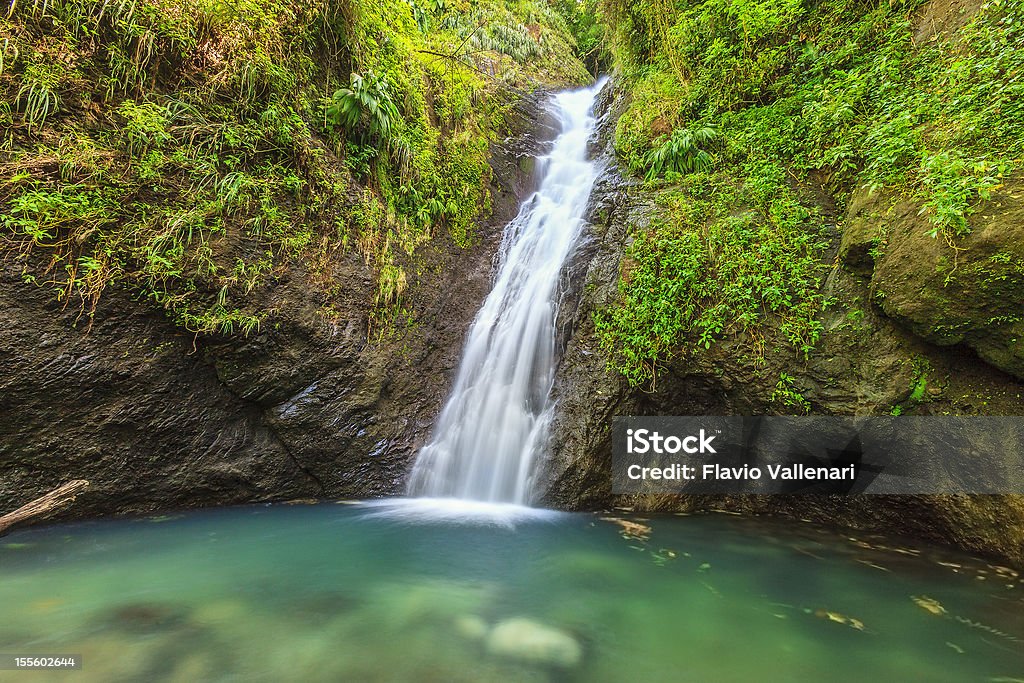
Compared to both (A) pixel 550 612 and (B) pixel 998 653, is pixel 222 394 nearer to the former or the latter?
(A) pixel 550 612

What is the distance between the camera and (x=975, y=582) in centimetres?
328

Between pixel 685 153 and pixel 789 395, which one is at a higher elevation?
pixel 685 153

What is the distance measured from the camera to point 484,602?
300cm

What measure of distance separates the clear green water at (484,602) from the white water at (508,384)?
3.17 ft

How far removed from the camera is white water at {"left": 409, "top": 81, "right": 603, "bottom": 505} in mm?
5309

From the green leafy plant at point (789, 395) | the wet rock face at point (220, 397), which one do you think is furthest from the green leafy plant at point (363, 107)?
the green leafy plant at point (789, 395)

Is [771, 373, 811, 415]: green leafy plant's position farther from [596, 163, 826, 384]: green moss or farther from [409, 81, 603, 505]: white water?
[409, 81, 603, 505]: white water

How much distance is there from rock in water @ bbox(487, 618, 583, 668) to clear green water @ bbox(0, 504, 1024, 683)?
51 millimetres

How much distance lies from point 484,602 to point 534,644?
55 cm

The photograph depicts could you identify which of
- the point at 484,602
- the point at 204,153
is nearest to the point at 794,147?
the point at 484,602

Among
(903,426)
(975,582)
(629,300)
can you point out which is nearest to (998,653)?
(975,582)

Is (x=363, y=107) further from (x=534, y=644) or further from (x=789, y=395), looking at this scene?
(x=534, y=644)

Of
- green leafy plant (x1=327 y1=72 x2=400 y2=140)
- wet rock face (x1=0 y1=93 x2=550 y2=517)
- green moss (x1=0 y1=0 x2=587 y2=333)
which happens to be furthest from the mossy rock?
green leafy plant (x1=327 y1=72 x2=400 y2=140)

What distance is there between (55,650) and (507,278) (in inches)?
225
